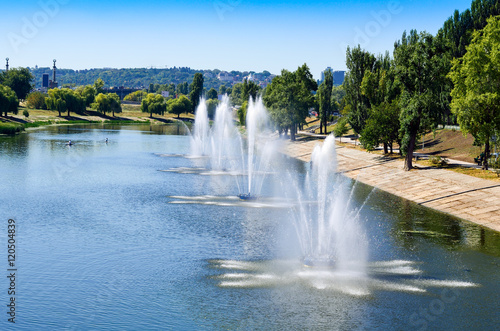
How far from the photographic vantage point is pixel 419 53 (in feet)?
218

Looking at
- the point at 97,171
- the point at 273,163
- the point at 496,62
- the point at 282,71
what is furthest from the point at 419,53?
the point at 282,71

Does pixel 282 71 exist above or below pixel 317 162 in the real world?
above

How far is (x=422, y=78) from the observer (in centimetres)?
6675

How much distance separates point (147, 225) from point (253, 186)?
24.2m

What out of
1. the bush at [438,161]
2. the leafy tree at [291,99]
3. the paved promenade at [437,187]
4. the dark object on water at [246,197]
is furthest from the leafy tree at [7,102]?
the bush at [438,161]

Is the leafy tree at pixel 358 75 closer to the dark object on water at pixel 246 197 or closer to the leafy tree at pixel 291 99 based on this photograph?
the leafy tree at pixel 291 99

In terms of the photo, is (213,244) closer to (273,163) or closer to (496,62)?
(496,62)

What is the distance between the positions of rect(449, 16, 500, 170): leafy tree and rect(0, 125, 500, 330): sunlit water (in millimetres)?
14237

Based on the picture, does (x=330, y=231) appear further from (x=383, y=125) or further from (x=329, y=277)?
(x=383, y=125)

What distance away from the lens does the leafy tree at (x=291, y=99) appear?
13124 cm

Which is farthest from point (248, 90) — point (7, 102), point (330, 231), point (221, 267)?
point (221, 267)

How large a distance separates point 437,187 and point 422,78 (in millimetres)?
15973

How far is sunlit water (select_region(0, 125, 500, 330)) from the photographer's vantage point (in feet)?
82.6

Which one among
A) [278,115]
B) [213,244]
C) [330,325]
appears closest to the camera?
[330,325]
